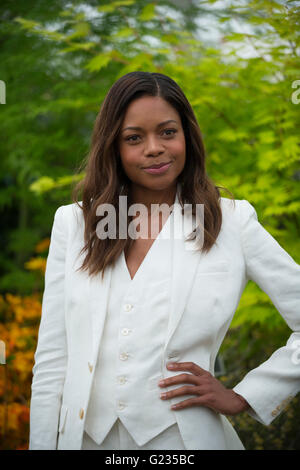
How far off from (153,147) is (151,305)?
599 mm

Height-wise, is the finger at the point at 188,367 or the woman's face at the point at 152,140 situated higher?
the woman's face at the point at 152,140

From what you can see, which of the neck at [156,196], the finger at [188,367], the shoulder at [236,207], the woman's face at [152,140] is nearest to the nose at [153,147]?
the woman's face at [152,140]

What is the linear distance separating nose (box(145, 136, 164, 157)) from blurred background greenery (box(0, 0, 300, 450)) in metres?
1.16

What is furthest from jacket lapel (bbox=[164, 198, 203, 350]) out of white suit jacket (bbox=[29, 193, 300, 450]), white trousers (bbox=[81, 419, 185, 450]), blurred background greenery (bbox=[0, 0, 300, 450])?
blurred background greenery (bbox=[0, 0, 300, 450])

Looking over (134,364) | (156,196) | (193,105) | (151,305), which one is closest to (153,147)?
(156,196)

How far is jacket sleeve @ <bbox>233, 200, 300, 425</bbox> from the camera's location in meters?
1.75

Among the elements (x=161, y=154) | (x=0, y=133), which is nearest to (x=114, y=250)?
(x=161, y=154)

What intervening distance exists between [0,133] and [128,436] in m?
3.92

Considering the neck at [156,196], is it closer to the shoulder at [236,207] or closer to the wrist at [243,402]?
the shoulder at [236,207]

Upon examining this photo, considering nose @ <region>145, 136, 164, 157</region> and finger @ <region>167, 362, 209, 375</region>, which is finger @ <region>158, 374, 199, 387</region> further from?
nose @ <region>145, 136, 164, 157</region>

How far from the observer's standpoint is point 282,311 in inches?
70.4

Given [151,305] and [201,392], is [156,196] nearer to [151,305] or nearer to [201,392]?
[151,305]

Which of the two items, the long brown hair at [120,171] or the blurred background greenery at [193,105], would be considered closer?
the long brown hair at [120,171]

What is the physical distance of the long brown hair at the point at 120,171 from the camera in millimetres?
1785
